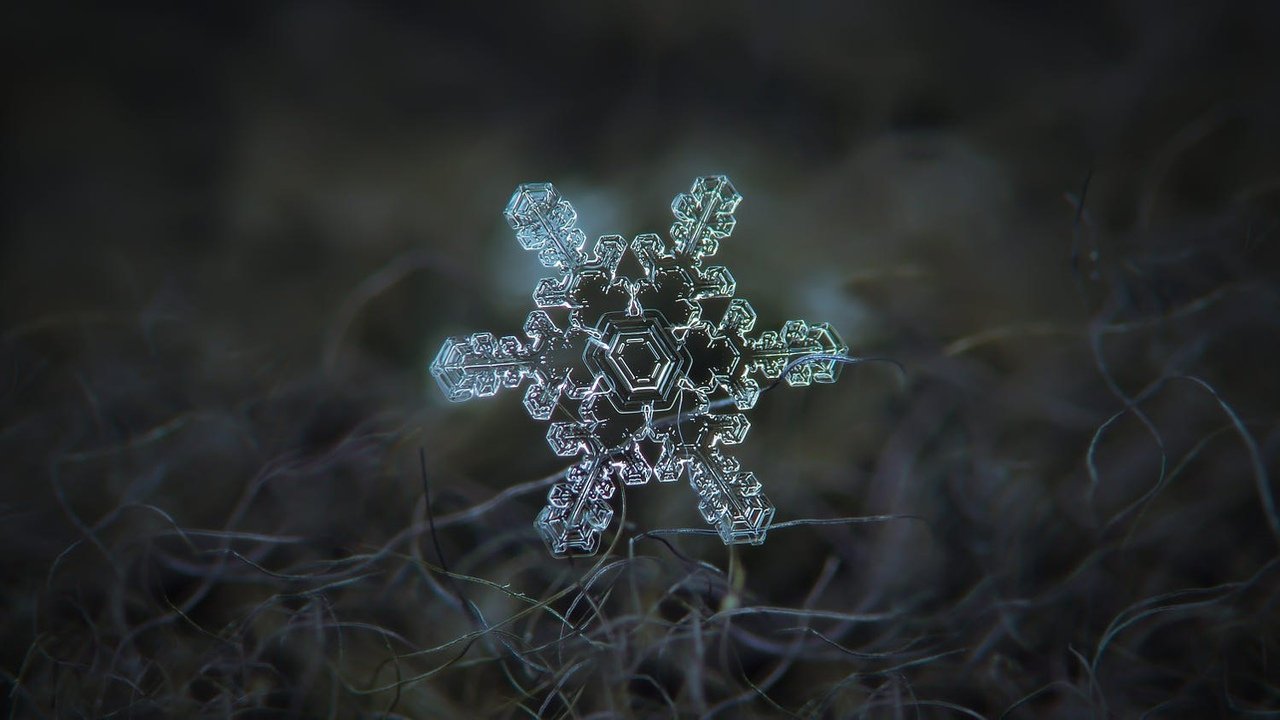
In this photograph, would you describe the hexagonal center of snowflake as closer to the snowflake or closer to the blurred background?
the snowflake

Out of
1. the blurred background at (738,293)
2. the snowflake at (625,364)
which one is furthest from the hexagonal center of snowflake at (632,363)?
the blurred background at (738,293)

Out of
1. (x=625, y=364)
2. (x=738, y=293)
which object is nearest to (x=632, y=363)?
(x=625, y=364)

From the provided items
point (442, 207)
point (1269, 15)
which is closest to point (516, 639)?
point (442, 207)

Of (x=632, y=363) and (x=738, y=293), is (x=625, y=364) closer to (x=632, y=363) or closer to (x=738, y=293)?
(x=632, y=363)

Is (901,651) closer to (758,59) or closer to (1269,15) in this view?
(758,59)

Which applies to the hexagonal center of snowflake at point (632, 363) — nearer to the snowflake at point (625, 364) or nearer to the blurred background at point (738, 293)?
the snowflake at point (625, 364)

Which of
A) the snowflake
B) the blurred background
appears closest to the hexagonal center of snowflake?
the snowflake
